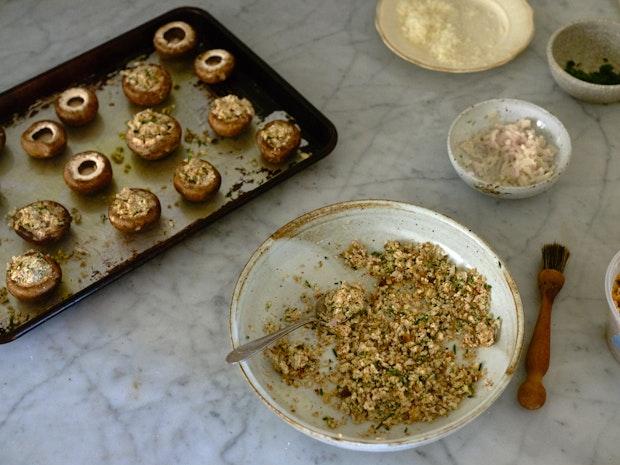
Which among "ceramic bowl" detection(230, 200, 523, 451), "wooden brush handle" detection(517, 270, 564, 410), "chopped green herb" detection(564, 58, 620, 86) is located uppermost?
"chopped green herb" detection(564, 58, 620, 86)

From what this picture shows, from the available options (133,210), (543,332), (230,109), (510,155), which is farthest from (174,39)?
(543,332)

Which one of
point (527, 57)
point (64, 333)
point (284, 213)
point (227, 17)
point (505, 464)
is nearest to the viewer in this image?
point (505, 464)

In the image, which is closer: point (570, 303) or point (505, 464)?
point (505, 464)

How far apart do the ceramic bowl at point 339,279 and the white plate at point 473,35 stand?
0.56m

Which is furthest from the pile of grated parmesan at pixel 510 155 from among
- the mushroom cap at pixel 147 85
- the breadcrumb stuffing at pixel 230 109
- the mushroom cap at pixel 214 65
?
the mushroom cap at pixel 147 85

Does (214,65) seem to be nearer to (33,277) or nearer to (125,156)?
(125,156)

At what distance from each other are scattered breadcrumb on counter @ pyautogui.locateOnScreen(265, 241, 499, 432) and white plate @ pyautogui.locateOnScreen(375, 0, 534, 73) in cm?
64

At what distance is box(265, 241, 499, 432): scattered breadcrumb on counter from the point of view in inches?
53.4

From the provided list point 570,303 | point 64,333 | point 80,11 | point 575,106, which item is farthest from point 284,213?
point 80,11

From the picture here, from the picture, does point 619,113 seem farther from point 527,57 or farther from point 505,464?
point 505,464

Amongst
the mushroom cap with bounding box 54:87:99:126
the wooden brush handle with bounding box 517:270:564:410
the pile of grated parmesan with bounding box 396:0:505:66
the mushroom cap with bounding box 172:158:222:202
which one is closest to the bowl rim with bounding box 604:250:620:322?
the wooden brush handle with bounding box 517:270:564:410

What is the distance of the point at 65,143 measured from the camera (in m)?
1.77

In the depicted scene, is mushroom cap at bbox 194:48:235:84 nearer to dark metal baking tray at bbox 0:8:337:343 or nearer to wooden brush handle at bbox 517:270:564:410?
dark metal baking tray at bbox 0:8:337:343

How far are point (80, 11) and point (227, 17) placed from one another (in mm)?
459
